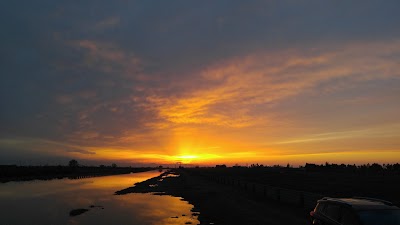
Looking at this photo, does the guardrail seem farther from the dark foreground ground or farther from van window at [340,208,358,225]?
van window at [340,208,358,225]

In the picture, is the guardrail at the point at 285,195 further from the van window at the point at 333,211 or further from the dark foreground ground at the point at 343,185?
the van window at the point at 333,211

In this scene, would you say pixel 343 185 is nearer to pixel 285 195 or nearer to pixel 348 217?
pixel 285 195

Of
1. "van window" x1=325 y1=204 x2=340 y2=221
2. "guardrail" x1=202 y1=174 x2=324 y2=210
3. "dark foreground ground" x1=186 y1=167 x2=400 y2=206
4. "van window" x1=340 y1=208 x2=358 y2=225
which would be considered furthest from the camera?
"dark foreground ground" x1=186 y1=167 x2=400 y2=206

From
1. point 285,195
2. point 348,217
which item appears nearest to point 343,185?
point 285,195

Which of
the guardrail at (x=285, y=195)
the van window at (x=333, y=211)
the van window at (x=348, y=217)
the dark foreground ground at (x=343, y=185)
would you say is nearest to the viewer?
the van window at (x=348, y=217)

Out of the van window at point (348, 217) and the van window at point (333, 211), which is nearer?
the van window at point (348, 217)

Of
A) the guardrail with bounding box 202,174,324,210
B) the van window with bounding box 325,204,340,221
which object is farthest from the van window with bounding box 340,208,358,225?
the guardrail with bounding box 202,174,324,210

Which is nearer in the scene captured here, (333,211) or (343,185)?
(333,211)

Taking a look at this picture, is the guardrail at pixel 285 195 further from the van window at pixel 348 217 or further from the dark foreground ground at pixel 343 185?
the van window at pixel 348 217

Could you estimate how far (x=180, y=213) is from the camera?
104 ft

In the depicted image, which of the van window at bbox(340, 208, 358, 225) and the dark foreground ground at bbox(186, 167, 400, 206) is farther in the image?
the dark foreground ground at bbox(186, 167, 400, 206)

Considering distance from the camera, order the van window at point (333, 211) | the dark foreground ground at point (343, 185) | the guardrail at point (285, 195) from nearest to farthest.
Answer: the van window at point (333, 211) < the guardrail at point (285, 195) < the dark foreground ground at point (343, 185)

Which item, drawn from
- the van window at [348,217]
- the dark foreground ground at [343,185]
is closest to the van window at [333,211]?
the van window at [348,217]

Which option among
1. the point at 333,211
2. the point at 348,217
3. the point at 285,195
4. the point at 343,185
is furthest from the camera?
the point at 343,185
